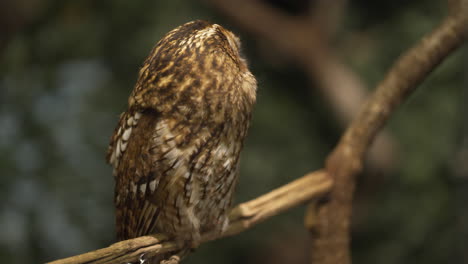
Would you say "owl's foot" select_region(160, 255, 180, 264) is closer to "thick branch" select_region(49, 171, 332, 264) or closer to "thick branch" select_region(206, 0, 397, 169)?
"thick branch" select_region(49, 171, 332, 264)

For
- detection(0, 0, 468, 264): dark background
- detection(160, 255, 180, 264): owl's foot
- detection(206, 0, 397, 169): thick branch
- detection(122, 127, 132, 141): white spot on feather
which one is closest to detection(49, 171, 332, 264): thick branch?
detection(160, 255, 180, 264): owl's foot

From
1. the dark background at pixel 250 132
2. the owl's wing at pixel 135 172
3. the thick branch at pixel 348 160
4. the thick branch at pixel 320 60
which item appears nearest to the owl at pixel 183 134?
the owl's wing at pixel 135 172

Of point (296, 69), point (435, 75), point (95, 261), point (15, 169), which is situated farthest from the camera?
point (296, 69)

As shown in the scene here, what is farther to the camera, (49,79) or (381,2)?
(381,2)

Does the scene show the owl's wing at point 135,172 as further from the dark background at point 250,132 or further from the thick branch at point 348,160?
the dark background at point 250,132

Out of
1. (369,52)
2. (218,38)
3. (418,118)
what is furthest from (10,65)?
(418,118)

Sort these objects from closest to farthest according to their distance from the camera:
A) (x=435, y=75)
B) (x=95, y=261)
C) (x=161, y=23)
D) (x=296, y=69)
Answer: (x=95, y=261), (x=161, y=23), (x=435, y=75), (x=296, y=69)

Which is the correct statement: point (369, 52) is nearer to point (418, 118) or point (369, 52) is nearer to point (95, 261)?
point (418, 118)
